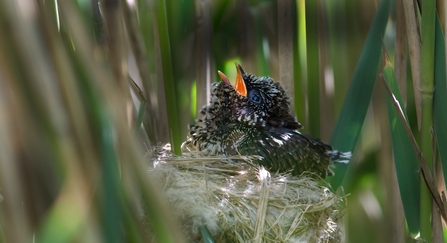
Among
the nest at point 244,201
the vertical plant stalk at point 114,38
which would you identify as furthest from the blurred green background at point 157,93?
the nest at point 244,201

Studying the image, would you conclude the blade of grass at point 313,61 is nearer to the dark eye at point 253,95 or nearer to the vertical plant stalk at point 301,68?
the vertical plant stalk at point 301,68

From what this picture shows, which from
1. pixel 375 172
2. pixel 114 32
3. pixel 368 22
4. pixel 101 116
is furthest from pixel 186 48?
pixel 101 116

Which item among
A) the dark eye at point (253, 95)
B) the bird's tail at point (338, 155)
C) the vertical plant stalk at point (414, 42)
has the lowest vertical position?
the bird's tail at point (338, 155)

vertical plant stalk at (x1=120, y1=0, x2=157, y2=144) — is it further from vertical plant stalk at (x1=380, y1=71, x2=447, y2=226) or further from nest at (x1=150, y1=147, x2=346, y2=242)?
vertical plant stalk at (x1=380, y1=71, x2=447, y2=226)

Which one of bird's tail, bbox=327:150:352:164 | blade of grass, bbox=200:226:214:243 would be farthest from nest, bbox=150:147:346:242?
bird's tail, bbox=327:150:352:164

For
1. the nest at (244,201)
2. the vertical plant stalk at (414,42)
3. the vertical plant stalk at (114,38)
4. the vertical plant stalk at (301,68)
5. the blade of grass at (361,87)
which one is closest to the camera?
the vertical plant stalk at (114,38)

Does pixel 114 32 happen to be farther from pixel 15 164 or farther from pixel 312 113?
pixel 312 113
